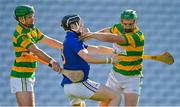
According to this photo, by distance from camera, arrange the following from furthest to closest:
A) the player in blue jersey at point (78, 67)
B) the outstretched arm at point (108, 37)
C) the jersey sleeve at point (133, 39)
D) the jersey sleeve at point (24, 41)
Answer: the jersey sleeve at point (133, 39)
the outstretched arm at point (108, 37)
the jersey sleeve at point (24, 41)
the player in blue jersey at point (78, 67)

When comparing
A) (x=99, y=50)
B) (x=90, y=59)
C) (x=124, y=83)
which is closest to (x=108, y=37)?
(x=99, y=50)

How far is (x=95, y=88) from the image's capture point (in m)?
9.11

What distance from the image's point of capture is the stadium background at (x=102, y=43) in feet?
42.5

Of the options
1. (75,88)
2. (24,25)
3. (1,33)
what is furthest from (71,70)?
(1,33)

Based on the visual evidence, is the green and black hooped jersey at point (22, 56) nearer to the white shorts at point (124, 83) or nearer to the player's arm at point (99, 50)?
the player's arm at point (99, 50)

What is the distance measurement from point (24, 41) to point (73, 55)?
0.60 meters

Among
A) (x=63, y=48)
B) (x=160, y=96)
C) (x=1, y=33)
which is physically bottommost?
(x=160, y=96)

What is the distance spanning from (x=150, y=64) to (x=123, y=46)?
12.0 feet

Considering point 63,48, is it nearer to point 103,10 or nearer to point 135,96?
point 135,96

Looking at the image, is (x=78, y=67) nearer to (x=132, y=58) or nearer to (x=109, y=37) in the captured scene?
(x=109, y=37)

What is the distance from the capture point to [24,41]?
943cm

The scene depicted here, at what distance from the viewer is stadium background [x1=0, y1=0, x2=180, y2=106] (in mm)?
12961

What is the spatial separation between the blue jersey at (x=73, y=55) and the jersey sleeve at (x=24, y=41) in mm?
445

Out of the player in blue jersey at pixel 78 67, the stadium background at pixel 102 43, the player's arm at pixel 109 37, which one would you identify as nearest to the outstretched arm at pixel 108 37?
the player's arm at pixel 109 37
